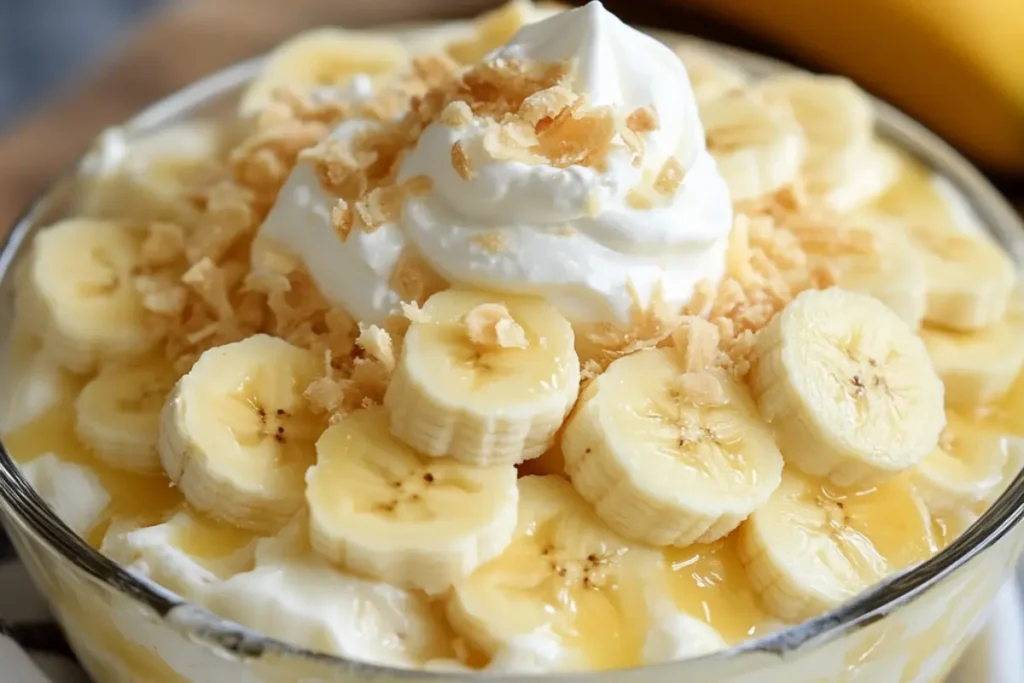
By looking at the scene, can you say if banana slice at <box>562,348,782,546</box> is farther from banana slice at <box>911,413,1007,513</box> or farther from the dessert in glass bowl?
banana slice at <box>911,413,1007,513</box>

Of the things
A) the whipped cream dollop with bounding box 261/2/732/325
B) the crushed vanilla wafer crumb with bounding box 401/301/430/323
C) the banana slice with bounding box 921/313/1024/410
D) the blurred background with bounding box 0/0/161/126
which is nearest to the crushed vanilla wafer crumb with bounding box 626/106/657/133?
the whipped cream dollop with bounding box 261/2/732/325

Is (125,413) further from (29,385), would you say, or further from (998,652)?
(998,652)

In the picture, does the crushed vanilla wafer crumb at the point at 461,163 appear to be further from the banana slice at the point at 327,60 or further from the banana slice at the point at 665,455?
the banana slice at the point at 327,60

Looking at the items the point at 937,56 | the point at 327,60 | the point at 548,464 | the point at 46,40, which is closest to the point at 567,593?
the point at 548,464

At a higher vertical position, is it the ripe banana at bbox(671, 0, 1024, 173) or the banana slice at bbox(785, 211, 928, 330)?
the banana slice at bbox(785, 211, 928, 330)

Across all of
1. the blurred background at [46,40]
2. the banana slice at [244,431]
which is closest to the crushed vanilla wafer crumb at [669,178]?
the banana slice at [244,431]

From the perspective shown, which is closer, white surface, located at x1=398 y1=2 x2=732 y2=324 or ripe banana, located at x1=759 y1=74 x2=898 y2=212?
white surface, located at x1=398 y1=2 x2=732 y2=324
